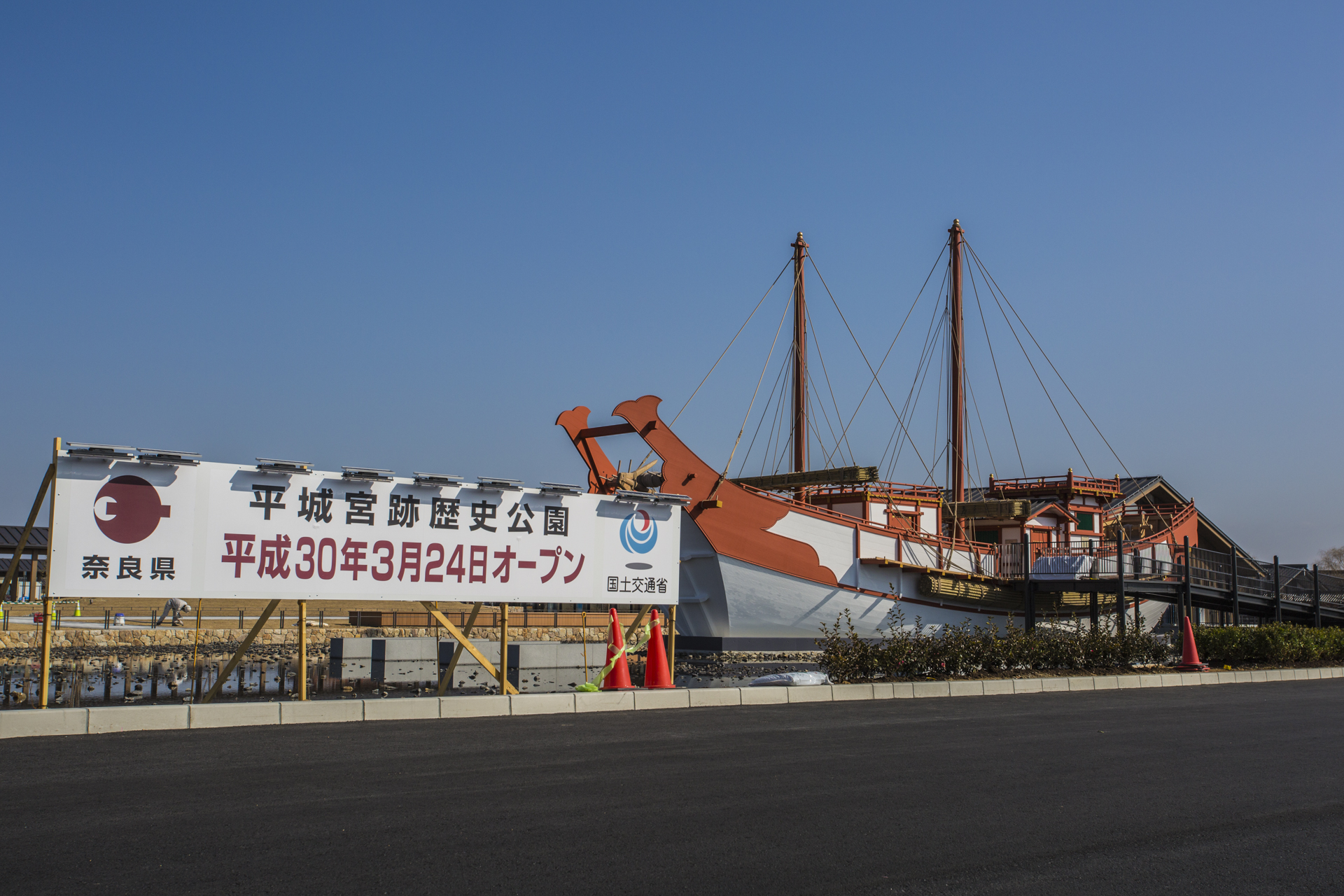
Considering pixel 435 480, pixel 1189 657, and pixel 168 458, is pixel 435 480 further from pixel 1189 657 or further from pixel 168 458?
pixel 1189 657

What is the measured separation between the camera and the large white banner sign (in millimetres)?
9195

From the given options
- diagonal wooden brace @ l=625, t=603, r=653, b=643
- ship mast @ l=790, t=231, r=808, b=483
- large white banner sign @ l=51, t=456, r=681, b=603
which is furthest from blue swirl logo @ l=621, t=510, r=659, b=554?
ship mast @ l=790, t=231, r=808, b=483

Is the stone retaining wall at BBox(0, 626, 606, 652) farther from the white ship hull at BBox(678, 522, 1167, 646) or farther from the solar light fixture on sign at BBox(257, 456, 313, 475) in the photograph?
the solar light fixture on sign at BBox(257, 456, 313, 475)

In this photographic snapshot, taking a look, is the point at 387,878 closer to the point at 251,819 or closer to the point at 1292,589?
the point at 251,819

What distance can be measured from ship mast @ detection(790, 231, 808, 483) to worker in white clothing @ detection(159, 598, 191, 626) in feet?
67.8

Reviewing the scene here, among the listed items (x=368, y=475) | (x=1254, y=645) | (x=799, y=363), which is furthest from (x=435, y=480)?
(x=799, y=363)

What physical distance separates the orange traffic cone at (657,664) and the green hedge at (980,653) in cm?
234

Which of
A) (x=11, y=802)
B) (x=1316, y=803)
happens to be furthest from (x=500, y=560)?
(x=1316, y=803)

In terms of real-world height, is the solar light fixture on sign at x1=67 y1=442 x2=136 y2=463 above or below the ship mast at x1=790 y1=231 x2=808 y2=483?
below

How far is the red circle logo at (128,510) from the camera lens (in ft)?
30.1

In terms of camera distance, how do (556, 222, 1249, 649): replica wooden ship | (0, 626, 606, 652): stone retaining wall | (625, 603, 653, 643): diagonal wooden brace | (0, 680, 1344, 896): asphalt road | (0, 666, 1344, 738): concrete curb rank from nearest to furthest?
(0, 680, 1344, 896): asphalt road → (0, 666, 1344, 738): concrete curb → (625, 603, 653, 643): diagonal wooden brace → (556, 222, 1249, 649): replica wooden ship → (0, 626, 606, 652): stone retaining wall

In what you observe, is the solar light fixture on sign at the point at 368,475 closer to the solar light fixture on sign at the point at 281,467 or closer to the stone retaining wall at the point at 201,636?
the solar light fixture on sign at the point at 281,467

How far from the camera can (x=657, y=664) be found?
40.8 feet

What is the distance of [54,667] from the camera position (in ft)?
62.5
